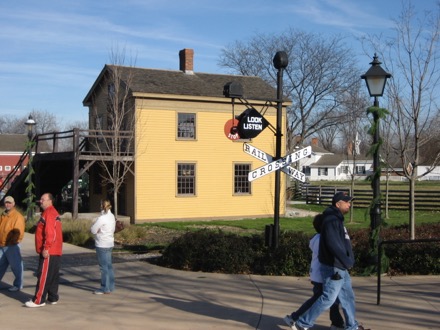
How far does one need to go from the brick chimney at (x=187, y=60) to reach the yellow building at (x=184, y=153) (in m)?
0.57

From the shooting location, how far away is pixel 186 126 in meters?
26.9

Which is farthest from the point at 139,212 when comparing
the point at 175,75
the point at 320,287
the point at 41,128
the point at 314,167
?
the point at 41,128

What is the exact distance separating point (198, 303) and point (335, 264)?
2.86 metres

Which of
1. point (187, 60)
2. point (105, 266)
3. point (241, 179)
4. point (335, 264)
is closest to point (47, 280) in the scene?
point (105, 266)

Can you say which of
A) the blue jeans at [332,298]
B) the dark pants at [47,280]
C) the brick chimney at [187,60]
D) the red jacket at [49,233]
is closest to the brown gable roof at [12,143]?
the brick chimney at [187,60]

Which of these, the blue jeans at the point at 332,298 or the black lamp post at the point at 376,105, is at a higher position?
the black lamp post at the point at 376,105

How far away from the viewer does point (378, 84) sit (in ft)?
33.4

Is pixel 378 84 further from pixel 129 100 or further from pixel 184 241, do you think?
pixel 129 100

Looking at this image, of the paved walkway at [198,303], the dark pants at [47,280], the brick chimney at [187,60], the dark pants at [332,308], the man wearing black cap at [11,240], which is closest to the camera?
the dark pants at [332,308]

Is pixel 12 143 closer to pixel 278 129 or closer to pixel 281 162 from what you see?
pixel 278 129

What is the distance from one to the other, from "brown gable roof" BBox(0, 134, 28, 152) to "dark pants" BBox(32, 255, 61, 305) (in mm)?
60607

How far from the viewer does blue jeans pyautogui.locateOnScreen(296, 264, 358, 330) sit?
6629 mm

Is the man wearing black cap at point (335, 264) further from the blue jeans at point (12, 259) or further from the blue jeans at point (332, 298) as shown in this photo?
the blue jeans at point (12, 259)

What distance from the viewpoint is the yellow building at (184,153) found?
2575cm
